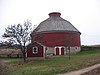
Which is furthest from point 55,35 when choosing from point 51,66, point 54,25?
point 51,66

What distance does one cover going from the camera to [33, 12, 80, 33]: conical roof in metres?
65.8

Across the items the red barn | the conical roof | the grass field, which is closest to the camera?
the grass field

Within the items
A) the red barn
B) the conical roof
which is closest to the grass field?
the red barn

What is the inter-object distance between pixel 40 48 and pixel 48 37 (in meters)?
9.48

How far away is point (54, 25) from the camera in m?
66.8

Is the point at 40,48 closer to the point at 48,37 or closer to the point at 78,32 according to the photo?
the point at 48,37

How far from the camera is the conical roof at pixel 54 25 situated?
65.8 metres

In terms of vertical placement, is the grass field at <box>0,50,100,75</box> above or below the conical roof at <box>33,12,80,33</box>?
below

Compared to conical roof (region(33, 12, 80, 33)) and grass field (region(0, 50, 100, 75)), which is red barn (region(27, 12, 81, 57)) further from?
grass field (region(0, 50, 100, 75))

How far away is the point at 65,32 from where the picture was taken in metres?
65.8

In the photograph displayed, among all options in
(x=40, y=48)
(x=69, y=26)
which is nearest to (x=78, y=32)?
(x=69, y=26)

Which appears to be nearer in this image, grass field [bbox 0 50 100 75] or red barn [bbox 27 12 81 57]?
grass field [bbox 0 50 100 75]

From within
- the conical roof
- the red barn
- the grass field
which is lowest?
the grass field

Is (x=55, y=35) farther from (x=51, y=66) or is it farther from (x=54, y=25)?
(x=51, y=66)
